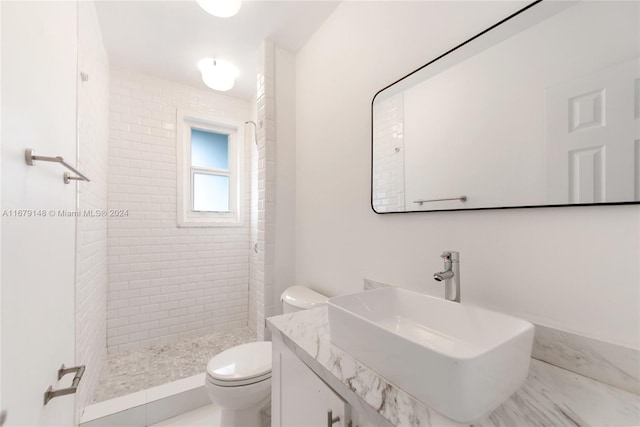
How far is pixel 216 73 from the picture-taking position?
211 centimetres

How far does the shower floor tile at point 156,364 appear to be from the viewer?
1896 millimetres

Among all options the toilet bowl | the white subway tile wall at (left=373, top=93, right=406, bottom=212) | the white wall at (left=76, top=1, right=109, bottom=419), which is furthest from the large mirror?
the white wall at (left=76, top=1, right=109, bottom=419)

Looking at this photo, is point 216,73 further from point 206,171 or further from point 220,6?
point 206,171

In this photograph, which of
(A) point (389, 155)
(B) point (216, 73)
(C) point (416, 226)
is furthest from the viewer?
(B) point (216, 73)

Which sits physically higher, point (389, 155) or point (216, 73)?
point (216, 73)

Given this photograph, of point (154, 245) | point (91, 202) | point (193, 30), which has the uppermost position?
point (193, 30)

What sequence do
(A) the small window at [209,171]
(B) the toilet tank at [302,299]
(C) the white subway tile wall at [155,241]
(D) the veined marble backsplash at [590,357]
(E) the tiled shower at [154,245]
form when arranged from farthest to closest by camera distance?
(A) the small window at [209,171], (C) the white subway tile wall at [155,241], (E) the tiled shower at [154,245], (B) the toilet tank at [302,299], (D) the veined marble backsplash at [590,357]

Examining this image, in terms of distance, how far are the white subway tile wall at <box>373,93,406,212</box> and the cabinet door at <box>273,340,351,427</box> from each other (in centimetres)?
78

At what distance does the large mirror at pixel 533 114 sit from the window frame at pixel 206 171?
2.21 meters

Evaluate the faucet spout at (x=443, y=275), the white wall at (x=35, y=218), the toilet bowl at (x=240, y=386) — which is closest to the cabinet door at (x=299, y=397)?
the toilet bowl at (x=240, y=386)

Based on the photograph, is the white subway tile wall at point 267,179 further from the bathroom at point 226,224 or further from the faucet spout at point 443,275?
the faucet spout at point 443,275

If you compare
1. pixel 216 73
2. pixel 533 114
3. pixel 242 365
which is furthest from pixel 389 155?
pixel 216 73

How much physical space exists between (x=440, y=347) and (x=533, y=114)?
2.55 ft

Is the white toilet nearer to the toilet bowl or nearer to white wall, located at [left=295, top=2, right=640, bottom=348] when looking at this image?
the toilet bowl
